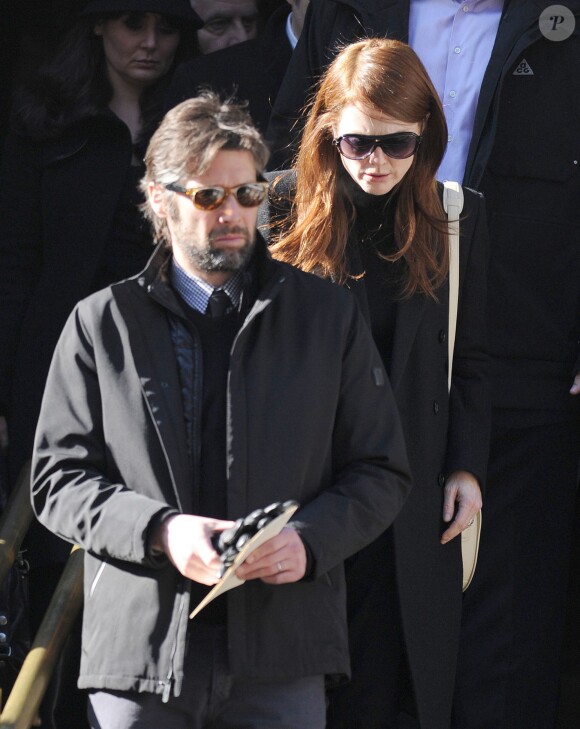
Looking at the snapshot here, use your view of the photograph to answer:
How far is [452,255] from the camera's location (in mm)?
3346

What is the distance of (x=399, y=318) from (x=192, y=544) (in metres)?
0.92

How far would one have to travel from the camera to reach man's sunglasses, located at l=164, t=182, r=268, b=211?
2.71m

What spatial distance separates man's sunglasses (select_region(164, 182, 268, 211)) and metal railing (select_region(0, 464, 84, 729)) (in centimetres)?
106

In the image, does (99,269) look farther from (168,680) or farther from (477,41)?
(168,680)

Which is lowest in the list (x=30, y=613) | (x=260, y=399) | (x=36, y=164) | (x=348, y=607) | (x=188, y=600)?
(x=30, y=613)

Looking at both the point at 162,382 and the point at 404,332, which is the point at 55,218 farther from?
the point at 162,382

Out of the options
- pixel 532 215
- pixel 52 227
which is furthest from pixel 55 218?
pixel 532 215

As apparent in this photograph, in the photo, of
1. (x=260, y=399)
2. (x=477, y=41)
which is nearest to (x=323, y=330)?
(x=260, y=399)

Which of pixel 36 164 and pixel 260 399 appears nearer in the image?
pixel 260 399

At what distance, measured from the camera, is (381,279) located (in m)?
3.29

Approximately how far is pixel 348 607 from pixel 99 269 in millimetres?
1416

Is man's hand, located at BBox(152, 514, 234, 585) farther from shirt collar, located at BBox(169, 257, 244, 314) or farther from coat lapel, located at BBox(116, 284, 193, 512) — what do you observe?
shirt collar, located at BBox(169, 257, 244, 314)

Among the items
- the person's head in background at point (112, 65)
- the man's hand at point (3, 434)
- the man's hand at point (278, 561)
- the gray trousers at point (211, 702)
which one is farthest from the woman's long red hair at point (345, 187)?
the man's hand at point (3, 434)

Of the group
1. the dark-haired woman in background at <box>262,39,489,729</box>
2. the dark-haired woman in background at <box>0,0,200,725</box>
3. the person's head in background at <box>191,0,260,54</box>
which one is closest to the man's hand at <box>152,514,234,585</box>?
the dark-haired woman in background at <box>262,39,489,729</box>
